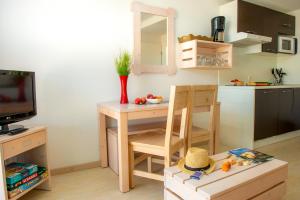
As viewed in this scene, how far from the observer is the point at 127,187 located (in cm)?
177

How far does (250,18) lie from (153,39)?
1496 millimetres

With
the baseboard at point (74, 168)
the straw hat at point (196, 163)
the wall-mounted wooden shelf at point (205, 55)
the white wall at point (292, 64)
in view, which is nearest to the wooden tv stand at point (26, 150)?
the baseboard at point (74, 168)

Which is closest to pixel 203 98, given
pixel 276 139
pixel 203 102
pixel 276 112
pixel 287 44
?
pixel 203 102

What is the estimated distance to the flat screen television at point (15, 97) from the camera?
1.51 meters

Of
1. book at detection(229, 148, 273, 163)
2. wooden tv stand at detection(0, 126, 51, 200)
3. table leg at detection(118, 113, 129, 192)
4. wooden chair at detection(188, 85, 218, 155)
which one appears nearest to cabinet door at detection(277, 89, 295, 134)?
wooden chair at detection(188, 85, 218, 155)

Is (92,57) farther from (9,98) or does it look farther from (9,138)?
(9,138)

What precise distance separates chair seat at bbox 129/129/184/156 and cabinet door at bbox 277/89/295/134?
81.9 inches

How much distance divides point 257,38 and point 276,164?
194cm

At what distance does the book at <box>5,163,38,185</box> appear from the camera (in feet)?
4.80

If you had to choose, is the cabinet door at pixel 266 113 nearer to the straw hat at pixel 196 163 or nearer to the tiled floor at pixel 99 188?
the tiled floor at pixel 99 188

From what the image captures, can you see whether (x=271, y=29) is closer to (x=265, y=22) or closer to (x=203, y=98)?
(x=265, y=22)

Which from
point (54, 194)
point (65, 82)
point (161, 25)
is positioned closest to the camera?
point (54, 194)

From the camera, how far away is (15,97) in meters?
1.58

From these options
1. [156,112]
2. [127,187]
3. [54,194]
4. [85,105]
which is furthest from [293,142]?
[54,194]
